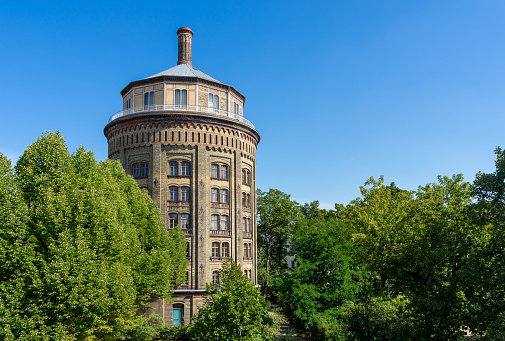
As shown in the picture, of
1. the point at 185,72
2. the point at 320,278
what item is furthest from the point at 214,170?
the point at 320,278

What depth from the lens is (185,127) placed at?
1569 inches

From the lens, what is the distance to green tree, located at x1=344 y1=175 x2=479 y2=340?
725 inches

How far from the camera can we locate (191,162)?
1572 inches

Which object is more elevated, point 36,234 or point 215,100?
point 215,100

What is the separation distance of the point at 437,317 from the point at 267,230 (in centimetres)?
3881

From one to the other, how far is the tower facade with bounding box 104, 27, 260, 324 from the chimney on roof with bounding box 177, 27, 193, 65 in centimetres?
476

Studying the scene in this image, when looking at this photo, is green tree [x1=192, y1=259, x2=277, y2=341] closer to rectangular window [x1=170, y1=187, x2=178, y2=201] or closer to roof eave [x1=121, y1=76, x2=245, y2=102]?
rectangular window [x1=170, y1=187, x2=178, y2=201]

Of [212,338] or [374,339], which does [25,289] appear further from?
[374,339]

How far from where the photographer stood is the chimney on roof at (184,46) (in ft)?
155

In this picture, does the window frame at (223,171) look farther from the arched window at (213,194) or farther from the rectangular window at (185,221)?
Result: the rectangular window at (185,221)

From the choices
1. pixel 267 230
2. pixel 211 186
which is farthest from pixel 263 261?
pixel 211 186

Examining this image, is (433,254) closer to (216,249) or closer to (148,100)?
(216,249)

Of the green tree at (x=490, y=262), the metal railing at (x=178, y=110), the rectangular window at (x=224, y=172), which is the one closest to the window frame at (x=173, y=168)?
the rectangular window at (x=224, y=172)

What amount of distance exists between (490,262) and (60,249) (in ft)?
55.6
